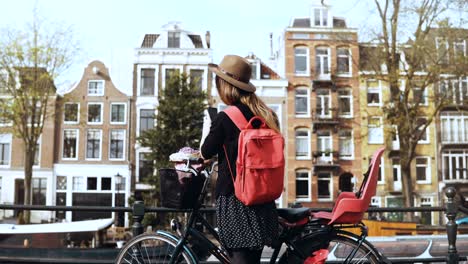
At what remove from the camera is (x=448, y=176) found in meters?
30.0

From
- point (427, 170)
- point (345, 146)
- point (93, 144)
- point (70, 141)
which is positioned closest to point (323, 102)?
point (345, 146)

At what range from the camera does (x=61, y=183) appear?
95.6 feet

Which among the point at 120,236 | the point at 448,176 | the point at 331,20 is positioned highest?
the point at 331,20

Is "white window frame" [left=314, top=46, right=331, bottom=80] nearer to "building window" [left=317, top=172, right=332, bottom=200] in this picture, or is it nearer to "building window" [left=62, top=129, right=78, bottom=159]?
"building window" [left=317, top=172, right=332, bottom=200]

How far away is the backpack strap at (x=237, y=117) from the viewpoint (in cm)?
272

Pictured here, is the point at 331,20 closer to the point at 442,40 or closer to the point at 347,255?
the point at 442,40

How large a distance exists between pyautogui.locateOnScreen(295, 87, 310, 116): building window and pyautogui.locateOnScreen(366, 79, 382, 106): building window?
3533 millimetres

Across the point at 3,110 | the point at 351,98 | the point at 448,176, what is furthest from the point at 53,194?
the point at 448,176

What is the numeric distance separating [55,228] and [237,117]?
13508 millimetres

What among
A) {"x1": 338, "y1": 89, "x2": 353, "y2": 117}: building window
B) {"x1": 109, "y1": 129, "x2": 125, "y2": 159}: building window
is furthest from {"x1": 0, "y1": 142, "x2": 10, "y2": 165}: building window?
{"x1": 338, "y1": 89, "x2": 353, "y2": 117}: building window

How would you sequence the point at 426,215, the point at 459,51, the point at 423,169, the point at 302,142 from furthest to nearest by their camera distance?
the point at 423,169 < the point at 302,142 < the point at 426,215 < the point at 459,51

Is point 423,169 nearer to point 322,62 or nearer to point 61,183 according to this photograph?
point 322,62

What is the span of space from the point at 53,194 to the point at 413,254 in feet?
74.4

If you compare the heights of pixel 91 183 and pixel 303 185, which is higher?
pixel 91 183
